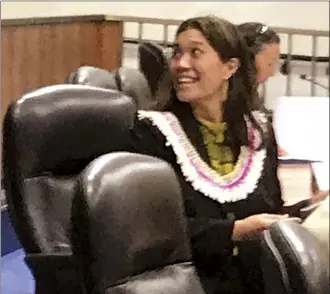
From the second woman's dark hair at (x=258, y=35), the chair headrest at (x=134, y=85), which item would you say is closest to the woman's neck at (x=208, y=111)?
the second woman's dark hair at (x=258, y=35)

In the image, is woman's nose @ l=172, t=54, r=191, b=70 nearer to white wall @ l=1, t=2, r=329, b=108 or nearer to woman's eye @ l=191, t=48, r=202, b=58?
woman's eye @ l=191, t=48, r=202, b=58

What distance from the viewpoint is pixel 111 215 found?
1413mm

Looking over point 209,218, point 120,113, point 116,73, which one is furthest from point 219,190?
point 116,73

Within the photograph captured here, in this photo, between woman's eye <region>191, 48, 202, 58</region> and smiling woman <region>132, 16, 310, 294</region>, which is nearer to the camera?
smiling woman <region>132, 16, 310, 294</region>

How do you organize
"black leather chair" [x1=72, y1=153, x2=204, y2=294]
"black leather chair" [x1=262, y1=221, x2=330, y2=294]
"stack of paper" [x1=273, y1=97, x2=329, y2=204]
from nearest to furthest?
"black leather chair" [x1=262, y1=221, x2=330, y2=294] → "black leather chair" [x1=72, y1=153, x2=204, y2=294] → "stack of paper" [x1=273, y1=97, x2=329, y2=204]

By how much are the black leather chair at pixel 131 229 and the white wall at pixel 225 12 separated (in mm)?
1241

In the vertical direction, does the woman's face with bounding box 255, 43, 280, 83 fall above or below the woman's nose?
below

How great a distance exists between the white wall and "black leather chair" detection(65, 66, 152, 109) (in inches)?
13.9

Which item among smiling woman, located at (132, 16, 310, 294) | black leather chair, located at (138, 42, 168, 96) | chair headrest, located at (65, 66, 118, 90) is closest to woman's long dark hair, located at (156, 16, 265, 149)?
smiling woman, located at (132, 16, 310, 294)

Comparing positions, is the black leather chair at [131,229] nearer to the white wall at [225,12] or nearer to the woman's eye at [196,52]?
Result: the woman's eye at [196,52]

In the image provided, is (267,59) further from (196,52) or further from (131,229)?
(131,229)

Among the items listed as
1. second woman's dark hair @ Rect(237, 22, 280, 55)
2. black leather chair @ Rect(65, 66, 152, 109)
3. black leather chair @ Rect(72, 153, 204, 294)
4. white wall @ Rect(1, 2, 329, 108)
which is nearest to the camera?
black leather chair @ Rect(72, 153, 204, 294)

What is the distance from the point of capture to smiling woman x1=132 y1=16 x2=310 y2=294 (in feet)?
6.22

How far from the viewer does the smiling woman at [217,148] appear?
1.90 meters
